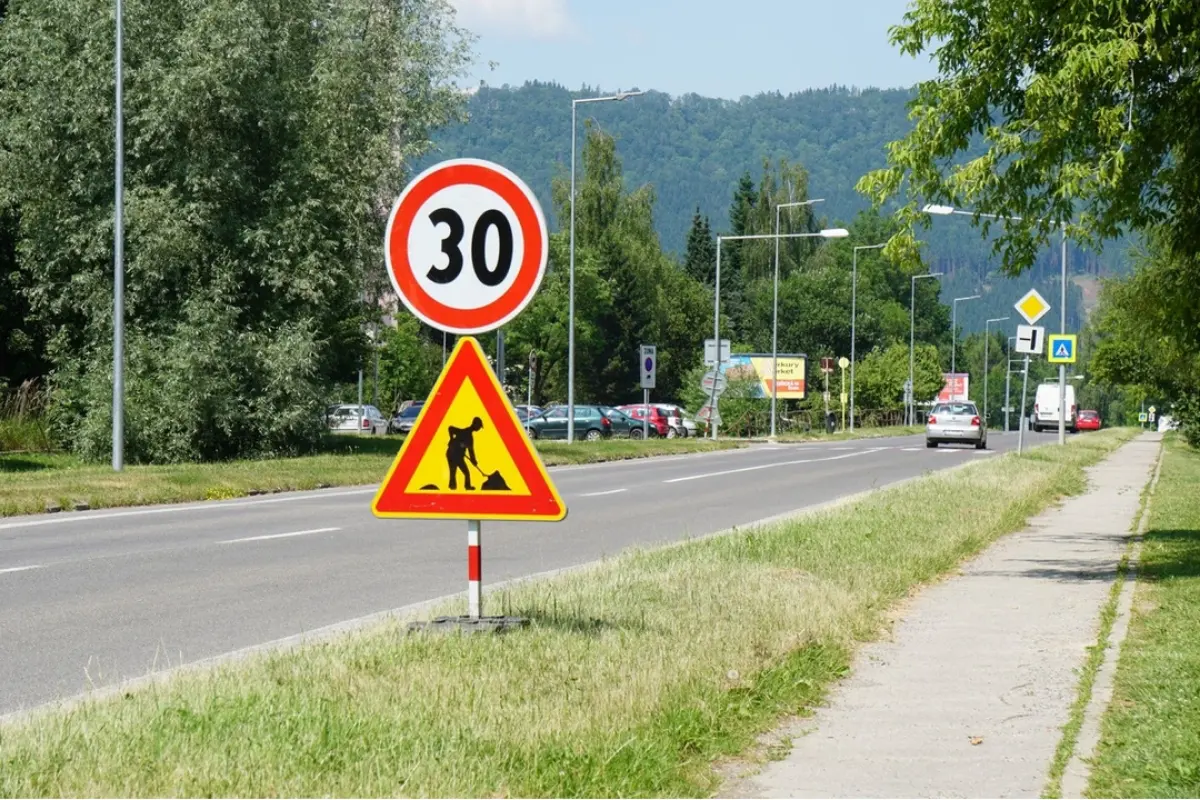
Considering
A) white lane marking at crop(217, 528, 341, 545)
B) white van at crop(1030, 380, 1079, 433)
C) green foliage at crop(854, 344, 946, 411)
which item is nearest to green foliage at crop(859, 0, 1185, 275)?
white lane marking at crop(217, 528, 341, 545)

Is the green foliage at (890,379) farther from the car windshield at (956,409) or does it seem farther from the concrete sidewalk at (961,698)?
the concrete sidewalk at (961,698)

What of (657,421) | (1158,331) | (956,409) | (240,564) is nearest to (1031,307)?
(1158,331)

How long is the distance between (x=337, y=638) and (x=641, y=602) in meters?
2.19

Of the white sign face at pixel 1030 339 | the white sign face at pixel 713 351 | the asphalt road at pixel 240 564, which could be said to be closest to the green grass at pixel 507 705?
the asphalt road at pixel 240 564

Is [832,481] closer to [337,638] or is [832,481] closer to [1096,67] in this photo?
[1096,67]

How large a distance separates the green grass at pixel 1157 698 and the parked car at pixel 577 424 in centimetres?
4960

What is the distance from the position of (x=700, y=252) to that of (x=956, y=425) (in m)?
→ 72.8

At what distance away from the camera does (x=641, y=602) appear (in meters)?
10.8

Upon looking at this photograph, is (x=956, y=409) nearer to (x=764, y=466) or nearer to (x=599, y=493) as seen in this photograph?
(x=764, y=466)

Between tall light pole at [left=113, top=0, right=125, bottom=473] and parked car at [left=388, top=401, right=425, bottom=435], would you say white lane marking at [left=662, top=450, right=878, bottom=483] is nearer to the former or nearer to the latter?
tall light pole at [left=113, top=0, right=125, bottom=473]

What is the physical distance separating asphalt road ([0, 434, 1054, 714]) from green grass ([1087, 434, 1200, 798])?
4.84 meters

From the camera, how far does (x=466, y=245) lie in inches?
341

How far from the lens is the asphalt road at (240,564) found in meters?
9.80

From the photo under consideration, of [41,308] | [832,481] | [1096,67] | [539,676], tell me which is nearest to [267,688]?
[539,676]
